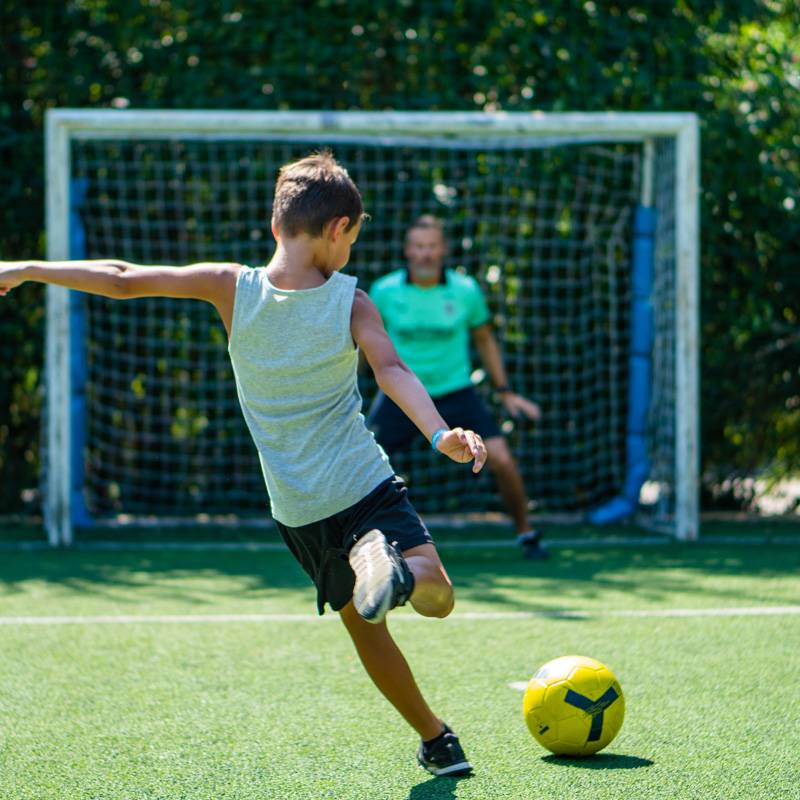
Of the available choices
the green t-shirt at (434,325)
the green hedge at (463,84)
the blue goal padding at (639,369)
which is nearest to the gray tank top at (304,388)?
the green t-shirt at (434,325)

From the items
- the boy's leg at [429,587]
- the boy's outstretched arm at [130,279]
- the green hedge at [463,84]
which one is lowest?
the boy's leg at [429,587]

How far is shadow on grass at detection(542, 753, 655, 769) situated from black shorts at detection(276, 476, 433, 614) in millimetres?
759

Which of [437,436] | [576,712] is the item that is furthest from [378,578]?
[576,712]

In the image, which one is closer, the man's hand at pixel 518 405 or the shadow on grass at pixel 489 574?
the shadow on grass at pixel 489 574

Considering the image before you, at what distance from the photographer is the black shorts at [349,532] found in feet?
11.5

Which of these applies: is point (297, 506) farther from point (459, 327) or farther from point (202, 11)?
point (202, 11)

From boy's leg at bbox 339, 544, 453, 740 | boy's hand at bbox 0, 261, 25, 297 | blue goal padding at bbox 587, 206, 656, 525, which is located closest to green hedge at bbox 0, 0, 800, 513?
blue goal padding at bbox 587, 206, 656, 525

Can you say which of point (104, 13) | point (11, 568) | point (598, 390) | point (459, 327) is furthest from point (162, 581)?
point (104, 13)

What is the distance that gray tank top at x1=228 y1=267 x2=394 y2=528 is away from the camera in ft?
11.5

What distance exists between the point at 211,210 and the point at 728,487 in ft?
14.9

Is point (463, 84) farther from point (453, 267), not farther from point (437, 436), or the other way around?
point (437, 436)

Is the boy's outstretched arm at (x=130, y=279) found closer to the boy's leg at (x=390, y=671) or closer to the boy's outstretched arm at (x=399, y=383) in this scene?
the boy's outstretched arm at (x=399, y=383)

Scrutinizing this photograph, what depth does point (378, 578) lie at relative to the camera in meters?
3.14

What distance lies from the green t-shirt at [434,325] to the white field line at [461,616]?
204 centimetres
